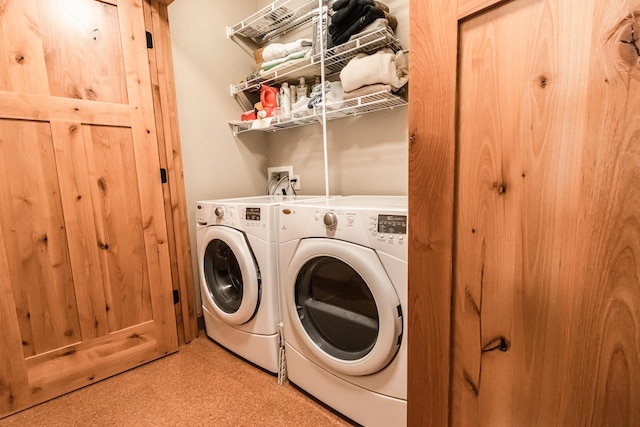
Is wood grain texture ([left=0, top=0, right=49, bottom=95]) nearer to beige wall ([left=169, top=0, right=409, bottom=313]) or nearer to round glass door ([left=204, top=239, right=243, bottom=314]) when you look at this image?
beige wall ([left=169, top=0, right=409, bottom=313])

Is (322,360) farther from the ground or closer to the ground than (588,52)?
closer to the ground

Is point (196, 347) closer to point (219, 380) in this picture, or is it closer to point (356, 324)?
point (219, 380)

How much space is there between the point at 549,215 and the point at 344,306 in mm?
848

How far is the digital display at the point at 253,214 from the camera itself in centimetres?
138

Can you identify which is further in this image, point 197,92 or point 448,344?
point 197,92

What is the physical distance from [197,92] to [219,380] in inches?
67.9

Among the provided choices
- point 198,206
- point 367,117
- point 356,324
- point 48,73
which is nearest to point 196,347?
point 198,206

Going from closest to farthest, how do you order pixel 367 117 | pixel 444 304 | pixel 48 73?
pixel 444 304, pixel 48 73, pixel 367 117

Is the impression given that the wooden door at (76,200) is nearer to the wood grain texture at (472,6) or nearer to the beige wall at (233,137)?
the beige wall at (233,137)

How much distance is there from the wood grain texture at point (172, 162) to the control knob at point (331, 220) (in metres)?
1.08

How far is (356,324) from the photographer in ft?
3.66

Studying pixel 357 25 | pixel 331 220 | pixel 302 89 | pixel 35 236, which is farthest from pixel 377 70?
pixel 35 236

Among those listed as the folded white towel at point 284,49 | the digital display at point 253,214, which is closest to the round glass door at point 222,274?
the digital display at point 253,214

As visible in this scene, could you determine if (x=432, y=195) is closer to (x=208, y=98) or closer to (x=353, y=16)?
(x=353, y=16)
